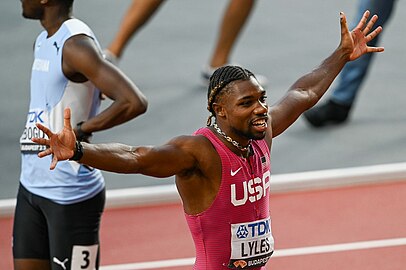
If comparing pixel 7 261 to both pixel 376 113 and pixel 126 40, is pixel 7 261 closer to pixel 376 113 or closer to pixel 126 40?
pixel 126 40

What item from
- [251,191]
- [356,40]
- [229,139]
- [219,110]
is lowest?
[251,191]

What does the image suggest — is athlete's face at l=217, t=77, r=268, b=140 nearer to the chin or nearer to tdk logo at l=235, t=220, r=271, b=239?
the chin

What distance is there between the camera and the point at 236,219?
462cm

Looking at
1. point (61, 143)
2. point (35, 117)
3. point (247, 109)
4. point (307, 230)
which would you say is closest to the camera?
point (61, 143)

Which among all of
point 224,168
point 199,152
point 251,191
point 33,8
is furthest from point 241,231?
point 33,8

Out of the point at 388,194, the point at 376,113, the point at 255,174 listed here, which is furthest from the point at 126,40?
the point at 255,174

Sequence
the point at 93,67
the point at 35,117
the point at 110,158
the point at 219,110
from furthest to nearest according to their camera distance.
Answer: the point at 35,117 < the point at 93,67 < the point at 219,110 < the point at 110,158

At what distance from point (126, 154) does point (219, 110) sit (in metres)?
0.47

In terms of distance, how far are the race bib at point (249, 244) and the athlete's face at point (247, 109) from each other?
0.41 m

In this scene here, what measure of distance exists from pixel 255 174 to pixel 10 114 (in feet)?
17.3

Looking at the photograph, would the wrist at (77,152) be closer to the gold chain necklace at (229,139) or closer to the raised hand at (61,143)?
the raised hand at (61,143)

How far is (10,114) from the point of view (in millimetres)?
9555

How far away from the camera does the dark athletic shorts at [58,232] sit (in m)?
5.32

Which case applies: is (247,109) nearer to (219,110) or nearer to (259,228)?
(219,110)
